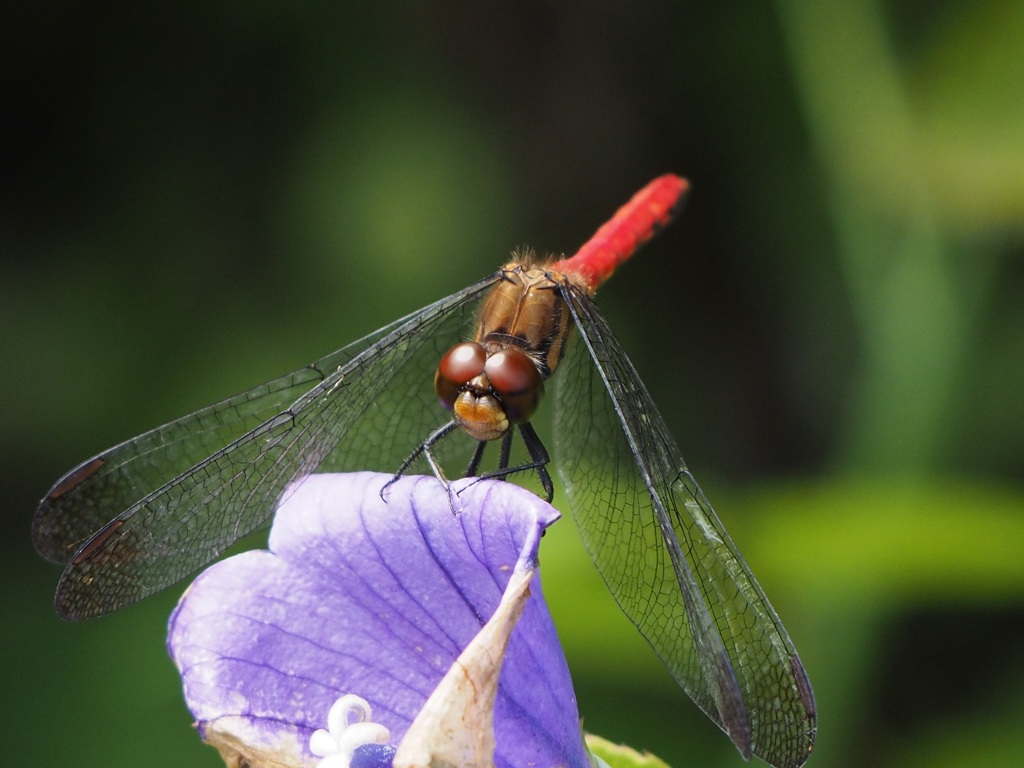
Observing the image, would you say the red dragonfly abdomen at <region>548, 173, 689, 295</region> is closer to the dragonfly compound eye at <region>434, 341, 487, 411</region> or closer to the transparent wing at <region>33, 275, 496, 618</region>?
the transparent wing at <region>33, 275, 496, 618</region>

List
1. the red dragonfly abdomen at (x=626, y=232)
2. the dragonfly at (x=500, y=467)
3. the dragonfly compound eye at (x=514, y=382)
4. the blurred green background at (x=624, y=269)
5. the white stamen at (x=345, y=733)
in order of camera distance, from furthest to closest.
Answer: the blurred green background at (x=624, y=269) < the red dragonfly abdomen at (x=626, y=232) < the dragonfly compound eye at (x=514, y=382) < the dragonfly at (x=500, y=467) < the white stamen at (x=345, y=733)

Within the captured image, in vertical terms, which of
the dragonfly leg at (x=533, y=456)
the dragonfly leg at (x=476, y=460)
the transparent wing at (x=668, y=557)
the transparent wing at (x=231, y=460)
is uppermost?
the transparent wing at (x=231, y=460)

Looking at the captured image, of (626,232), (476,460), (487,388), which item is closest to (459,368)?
(487,388)

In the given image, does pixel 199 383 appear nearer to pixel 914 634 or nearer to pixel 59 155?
pixel 59 155

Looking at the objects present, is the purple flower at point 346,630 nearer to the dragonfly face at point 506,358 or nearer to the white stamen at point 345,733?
the white stamen at point 345,733

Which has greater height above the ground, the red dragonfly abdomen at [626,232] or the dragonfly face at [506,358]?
the dragonfly face at [506,358]

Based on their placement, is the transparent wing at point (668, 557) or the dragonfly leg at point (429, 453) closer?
the transparent wing at point (668, 557)

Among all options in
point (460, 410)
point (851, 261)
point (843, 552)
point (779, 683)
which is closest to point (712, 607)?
point (779, 683)

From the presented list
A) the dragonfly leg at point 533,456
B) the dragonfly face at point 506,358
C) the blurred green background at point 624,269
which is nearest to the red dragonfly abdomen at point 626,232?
the dragonfly face at point 506,358

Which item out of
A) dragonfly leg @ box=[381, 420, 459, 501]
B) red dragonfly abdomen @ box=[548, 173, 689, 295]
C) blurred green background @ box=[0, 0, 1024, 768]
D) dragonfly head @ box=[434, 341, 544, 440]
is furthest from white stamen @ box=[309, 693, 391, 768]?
blurred green background @ box=[0, 0, 1024, 768]
